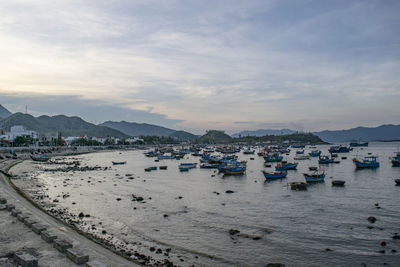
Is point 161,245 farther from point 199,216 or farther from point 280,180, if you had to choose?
point 280,180

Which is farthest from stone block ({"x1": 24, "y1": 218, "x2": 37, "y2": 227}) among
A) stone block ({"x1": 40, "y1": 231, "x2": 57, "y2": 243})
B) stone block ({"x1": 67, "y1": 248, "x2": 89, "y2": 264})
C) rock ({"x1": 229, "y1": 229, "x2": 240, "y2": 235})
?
rock ({"x1": 229, "y1": 229, "x2": 240, "y2": 235})

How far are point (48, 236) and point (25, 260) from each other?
3.03 m

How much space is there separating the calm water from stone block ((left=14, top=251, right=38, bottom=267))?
7.19m

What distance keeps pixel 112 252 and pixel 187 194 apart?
21.7 metres

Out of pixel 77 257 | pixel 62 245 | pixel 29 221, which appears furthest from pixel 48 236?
pixel 29 221

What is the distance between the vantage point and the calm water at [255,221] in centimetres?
1739

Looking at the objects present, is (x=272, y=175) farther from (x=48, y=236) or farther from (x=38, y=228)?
(x=48, y=236)

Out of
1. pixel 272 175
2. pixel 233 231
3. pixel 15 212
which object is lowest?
pixel 233 231

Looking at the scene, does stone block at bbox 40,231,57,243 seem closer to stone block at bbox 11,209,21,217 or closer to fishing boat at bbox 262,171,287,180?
stone block at bbox 11,209,21,217

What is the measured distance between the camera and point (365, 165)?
6650cm

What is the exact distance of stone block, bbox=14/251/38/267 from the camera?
11.2 m

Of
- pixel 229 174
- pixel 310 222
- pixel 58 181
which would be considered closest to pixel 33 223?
pixel 310 222

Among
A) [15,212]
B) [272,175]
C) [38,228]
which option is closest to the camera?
[38,228]

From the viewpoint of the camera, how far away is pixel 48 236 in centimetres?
1425
